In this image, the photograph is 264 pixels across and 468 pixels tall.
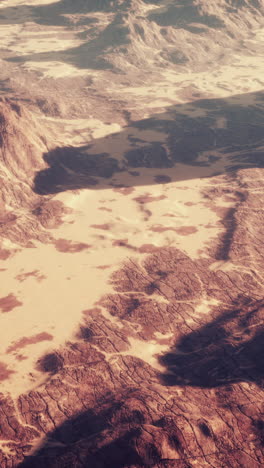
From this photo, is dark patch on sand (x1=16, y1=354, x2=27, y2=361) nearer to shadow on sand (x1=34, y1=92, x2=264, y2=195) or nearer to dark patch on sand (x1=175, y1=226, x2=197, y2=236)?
dark patch on sand (x1=175, y1=226, x2=197, y2=236)

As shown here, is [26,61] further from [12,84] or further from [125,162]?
[125,162]

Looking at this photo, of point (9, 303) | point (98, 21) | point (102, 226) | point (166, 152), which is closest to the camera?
point (9, 303)

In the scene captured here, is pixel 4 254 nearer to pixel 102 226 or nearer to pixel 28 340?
pixel 102 226

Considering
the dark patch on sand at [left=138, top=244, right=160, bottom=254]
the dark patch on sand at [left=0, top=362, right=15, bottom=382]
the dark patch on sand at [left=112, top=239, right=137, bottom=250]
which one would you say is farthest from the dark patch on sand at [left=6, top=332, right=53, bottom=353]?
the dark patch on sand at [left=138, top=244, right=160, bottom=254]

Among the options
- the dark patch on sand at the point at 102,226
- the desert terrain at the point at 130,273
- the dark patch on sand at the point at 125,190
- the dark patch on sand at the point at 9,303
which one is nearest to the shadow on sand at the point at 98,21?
the desert terrain at the point at 130,273

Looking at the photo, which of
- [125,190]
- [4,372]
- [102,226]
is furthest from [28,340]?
[125,190]
